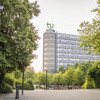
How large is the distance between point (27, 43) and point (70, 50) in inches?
4296

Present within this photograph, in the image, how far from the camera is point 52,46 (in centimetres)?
11294

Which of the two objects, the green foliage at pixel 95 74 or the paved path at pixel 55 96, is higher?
the green foliage at pixel 95 74

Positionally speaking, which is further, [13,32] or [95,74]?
[95,74]

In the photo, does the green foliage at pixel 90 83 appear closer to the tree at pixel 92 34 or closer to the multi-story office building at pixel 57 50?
the tree at pixel 92 34

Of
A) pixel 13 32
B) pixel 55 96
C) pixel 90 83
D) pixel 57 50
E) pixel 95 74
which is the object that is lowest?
pixel 55 96

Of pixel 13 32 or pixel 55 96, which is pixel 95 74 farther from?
pixel 13 32

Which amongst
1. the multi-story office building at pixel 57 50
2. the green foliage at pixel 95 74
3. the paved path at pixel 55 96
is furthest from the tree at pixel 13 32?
the multi-story office building at pixel 57 50

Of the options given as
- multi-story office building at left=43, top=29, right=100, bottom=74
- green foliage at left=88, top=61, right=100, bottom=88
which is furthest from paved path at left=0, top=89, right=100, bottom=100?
multi-story office building at left=43, top=29, right=100, bottom=74

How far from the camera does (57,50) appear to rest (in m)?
114

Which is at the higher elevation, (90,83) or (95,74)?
(95,74)

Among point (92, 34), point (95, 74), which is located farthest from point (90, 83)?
point (92, 34)

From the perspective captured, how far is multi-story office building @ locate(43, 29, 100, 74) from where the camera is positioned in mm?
112938

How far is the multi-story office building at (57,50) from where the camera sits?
4446 inches

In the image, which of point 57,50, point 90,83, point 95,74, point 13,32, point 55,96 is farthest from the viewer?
point 57,50
